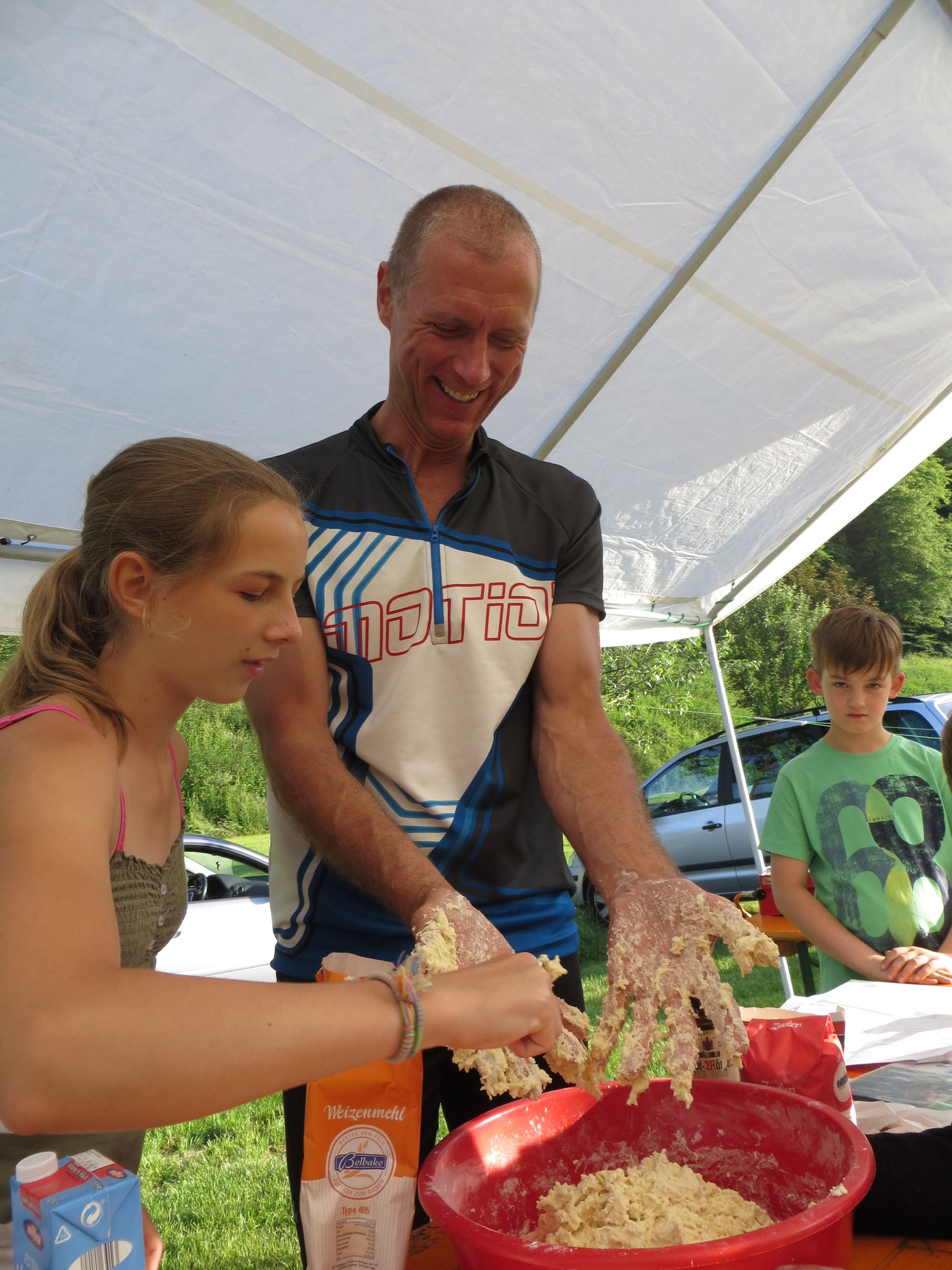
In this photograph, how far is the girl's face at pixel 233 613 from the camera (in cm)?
133

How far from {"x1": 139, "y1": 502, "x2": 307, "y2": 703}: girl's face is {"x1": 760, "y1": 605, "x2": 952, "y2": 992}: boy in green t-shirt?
91.7 inches

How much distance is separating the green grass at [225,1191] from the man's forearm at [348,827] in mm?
1264

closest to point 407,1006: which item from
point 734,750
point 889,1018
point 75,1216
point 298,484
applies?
point 75,1216

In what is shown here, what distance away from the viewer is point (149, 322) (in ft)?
8.16

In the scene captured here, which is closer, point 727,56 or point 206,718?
point 727,56

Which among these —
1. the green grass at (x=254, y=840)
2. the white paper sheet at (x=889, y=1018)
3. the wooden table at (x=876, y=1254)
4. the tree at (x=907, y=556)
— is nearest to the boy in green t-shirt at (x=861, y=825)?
the white paper sheet at (x=889, y=1018)

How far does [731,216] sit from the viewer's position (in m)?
2.94

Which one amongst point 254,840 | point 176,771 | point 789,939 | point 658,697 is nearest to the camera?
point 176,771

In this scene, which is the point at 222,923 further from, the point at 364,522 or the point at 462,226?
the point at 462,226

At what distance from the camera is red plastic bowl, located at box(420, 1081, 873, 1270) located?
0.89 meters

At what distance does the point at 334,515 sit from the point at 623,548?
2.70m

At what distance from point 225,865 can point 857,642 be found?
605cm

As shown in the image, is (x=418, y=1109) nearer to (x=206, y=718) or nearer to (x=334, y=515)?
(x=334, y=515)

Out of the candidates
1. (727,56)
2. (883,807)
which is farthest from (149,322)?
(883,807)
